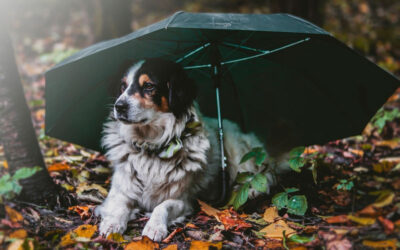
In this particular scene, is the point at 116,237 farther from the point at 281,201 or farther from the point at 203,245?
the point at 281,201

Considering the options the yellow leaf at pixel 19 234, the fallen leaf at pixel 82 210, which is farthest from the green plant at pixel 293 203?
the yellow leaf at pixel 19 234

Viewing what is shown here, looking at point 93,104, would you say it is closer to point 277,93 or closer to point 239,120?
point 239,120

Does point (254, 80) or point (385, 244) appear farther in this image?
point (254, 80)

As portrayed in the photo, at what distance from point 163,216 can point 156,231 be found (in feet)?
0.56

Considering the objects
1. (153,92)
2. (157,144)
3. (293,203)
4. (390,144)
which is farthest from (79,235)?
(390,144)

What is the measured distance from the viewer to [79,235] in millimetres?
2273

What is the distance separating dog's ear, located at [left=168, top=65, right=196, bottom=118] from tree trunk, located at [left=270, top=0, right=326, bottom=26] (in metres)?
3.44

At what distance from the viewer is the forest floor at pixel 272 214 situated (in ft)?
6.17

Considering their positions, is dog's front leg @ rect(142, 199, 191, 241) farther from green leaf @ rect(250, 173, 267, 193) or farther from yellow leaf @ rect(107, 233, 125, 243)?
green leaf @ rect(250, 173, 267, 193)

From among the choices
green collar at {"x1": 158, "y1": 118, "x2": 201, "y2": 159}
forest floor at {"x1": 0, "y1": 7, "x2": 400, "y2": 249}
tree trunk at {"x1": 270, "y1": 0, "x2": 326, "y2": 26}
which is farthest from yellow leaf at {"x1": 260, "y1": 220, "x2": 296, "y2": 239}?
tree trunk at {"x1": 270, "y1": 0, "x2": 326, "y2": 26}

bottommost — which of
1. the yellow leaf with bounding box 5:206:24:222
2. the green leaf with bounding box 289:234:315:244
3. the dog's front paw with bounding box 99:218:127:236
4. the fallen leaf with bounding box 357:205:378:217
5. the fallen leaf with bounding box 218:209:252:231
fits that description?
the fallen leaf with bounding box 218:209:252:231

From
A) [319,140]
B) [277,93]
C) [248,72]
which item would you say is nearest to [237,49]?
[248,72]

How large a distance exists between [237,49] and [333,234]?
5.83ft

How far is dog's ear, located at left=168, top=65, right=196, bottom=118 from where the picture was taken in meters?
2.85
